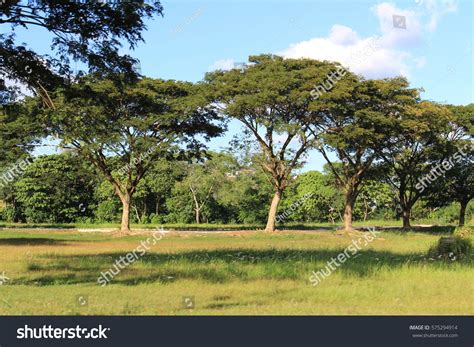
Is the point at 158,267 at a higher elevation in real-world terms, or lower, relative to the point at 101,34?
lower

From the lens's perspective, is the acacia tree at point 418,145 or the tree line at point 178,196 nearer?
the acacia tree at point 418,145

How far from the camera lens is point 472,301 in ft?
34.9

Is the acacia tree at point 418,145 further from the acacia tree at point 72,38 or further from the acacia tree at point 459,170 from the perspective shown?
the acacia tree at point 72,38

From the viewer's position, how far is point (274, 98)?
35844mm

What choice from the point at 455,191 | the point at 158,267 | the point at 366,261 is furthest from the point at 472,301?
the point at 455,191

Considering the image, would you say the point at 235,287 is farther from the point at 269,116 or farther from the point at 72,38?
the point at 269,116

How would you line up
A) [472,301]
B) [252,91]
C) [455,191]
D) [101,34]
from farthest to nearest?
1. [455,191]
2. [252,91]
3. [101,34]
4. [472,301]

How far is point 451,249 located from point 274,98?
1913 cm

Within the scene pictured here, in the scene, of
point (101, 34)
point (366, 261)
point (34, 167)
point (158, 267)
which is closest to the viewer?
point (101, 34)

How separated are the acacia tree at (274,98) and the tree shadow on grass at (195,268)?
1851 cm

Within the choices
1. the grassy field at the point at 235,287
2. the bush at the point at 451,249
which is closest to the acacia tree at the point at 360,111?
the bush at the point at 451,249

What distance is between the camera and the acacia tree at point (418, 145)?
3844cm

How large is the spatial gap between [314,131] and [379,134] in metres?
4.97
